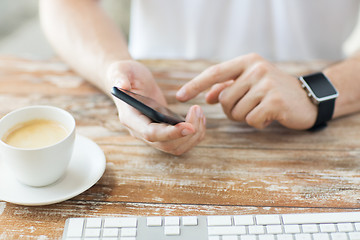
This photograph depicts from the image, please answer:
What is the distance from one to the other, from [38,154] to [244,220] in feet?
1.03

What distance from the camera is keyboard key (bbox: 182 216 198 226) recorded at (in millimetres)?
529

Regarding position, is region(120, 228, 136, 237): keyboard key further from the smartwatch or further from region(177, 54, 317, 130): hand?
the smartwatch

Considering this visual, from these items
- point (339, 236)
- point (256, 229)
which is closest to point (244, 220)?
point (256, 229)

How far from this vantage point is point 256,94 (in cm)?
74

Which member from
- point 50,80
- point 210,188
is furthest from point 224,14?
point 210,188

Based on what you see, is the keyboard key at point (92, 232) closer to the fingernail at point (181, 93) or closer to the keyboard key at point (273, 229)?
the keyboard key at point (273, 229)

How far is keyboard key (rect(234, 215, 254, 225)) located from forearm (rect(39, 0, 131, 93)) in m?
0.43

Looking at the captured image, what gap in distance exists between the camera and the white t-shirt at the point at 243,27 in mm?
1160

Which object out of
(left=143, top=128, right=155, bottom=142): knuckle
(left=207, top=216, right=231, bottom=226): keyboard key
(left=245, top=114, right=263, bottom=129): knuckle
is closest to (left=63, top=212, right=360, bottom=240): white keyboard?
(left=207, top=216, right=231, bottom=226): keyboard key

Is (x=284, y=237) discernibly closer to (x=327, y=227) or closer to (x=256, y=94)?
(x=327, y=227)

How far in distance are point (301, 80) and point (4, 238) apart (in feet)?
2.06

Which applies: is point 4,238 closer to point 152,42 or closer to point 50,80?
point 50,80

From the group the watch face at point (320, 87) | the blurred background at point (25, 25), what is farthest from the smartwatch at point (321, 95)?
the blurred background at point (25, 25)

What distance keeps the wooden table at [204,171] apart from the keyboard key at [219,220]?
4cm
